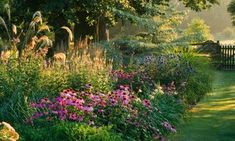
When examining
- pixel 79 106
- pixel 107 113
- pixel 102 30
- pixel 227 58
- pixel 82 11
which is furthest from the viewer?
pixel 227 58

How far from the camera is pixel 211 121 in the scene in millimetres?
12680

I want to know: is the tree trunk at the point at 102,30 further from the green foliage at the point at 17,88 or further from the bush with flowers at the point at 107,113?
the bush with flowers at the point at 107,113

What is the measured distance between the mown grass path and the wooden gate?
1098cm

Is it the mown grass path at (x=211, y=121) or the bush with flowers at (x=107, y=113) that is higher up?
the bush with flowers at (x=107, y=113)

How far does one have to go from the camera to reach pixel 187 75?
1285 centimetres

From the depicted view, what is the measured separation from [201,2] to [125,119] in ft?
68.7

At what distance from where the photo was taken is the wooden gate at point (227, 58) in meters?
29.3

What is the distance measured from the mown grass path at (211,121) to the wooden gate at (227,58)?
10981 millimetres

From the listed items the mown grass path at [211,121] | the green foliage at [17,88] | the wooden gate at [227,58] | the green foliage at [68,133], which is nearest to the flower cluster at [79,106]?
the green foliage at [17,88]

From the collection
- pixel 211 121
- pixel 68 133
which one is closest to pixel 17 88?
pixel 68 133

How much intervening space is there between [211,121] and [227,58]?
17.5m

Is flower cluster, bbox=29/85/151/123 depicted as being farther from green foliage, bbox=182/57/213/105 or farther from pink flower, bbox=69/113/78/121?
green foliage, bbox=182/57/213/105

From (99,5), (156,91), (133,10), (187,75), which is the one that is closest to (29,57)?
(156,91)

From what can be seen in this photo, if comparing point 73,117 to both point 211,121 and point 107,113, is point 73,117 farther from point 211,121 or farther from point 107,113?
point 211,121
